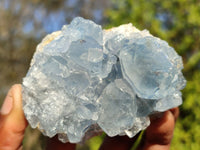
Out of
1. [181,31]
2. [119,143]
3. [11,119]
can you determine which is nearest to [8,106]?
[11,119]

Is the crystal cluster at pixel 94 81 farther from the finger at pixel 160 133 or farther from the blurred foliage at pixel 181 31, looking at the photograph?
the blurred foliage at pixel 181 31

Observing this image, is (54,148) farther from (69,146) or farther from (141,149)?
(141,149)

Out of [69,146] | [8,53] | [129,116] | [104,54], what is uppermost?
[104,54]

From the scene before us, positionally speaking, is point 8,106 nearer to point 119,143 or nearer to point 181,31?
point 119,143

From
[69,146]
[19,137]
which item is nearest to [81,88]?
[19,137]

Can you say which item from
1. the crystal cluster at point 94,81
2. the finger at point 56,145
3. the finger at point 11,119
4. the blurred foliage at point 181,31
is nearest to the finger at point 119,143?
the finger at point 56,145

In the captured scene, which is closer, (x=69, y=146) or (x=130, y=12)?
(x=69, y=146)
